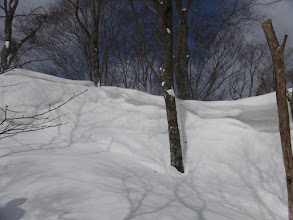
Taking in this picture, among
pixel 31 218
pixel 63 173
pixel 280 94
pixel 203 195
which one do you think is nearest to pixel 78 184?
pixel 63 173

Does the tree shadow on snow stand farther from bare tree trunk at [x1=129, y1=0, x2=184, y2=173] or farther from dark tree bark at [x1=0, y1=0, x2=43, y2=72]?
dark tree bark at [x1=0, y1=0, x2=43, y2=72]

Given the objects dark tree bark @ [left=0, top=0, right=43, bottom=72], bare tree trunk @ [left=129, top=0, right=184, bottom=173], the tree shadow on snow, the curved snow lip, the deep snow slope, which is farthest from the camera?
dark tree bark @ [left=0, top=0, right=43, bottom=72]

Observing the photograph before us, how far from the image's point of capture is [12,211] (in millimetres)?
1703

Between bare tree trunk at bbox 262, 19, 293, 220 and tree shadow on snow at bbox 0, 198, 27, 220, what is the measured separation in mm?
2739

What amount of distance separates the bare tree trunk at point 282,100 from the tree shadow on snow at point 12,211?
274 cm

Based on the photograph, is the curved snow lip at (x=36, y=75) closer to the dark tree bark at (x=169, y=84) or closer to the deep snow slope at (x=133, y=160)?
the deep snow slope at (x=133, y=160)

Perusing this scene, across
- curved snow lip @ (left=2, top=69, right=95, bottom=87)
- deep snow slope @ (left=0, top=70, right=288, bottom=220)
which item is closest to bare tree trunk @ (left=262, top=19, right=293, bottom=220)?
deep snow slope @ (left=0, top=70, right=288, bottom=220)

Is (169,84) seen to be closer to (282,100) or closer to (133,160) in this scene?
(133,160)

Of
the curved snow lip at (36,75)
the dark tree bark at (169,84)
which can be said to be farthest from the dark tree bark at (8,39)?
the dark tree bark at (169,84)

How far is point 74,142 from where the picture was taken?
4094 millimetres

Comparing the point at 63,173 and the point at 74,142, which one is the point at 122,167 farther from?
the point at 74,142

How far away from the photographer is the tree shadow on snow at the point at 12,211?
5.41 feet

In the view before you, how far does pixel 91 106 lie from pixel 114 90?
31.3 inches

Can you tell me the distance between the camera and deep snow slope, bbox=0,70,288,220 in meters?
1.99
